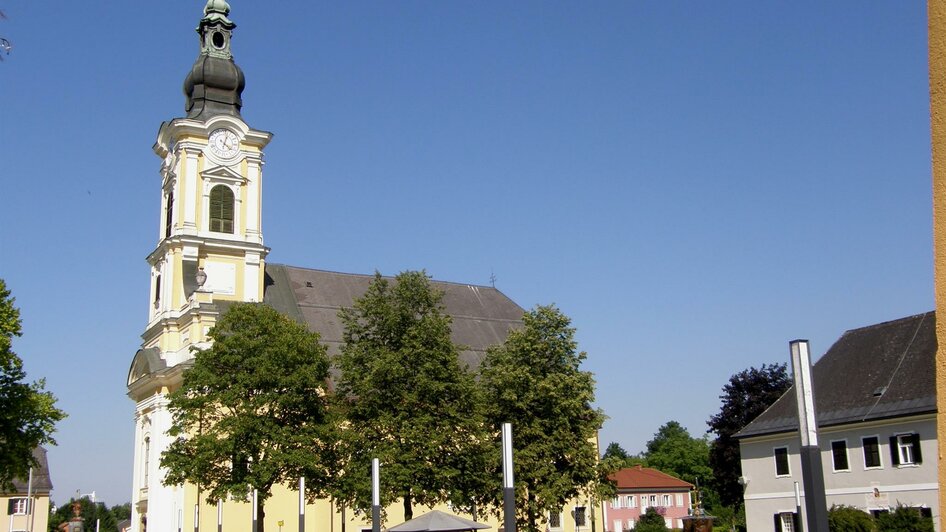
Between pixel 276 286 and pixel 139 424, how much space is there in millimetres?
10837

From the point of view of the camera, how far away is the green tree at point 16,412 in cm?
3275

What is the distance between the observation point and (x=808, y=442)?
6535 millimetres

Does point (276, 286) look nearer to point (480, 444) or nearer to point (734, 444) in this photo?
point (480, 444)

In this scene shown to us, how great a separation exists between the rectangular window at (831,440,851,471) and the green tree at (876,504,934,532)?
7.43 meters

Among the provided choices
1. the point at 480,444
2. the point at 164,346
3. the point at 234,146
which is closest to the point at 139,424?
the point at 164,346

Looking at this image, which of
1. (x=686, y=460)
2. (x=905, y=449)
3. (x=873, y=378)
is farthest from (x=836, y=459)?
(x=686, y=460)

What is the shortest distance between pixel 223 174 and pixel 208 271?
5.56 m

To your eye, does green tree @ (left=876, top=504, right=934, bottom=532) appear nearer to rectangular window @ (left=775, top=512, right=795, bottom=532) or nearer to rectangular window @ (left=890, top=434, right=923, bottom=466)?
rectangular window @ (left=890, top=434, right=923, bottom=466)

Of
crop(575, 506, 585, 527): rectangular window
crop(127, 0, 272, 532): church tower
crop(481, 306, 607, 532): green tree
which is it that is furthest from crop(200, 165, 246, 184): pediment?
crop(575, 506, 585, 527): rectangular window

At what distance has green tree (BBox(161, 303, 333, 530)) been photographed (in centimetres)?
3447

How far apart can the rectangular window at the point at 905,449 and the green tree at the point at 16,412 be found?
31098 millimetres

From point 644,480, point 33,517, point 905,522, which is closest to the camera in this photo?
point 905,522

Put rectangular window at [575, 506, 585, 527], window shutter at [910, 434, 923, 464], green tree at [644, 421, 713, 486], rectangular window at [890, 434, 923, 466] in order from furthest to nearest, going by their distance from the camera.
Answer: green tree at [644, 421, 713, 486], rectangular window at [575, 506, 585, 527], rectangular window at [890, 434, 923, 466], window shutter at [910, 434, 923, 464]

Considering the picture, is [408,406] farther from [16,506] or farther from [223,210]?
[16,506]
